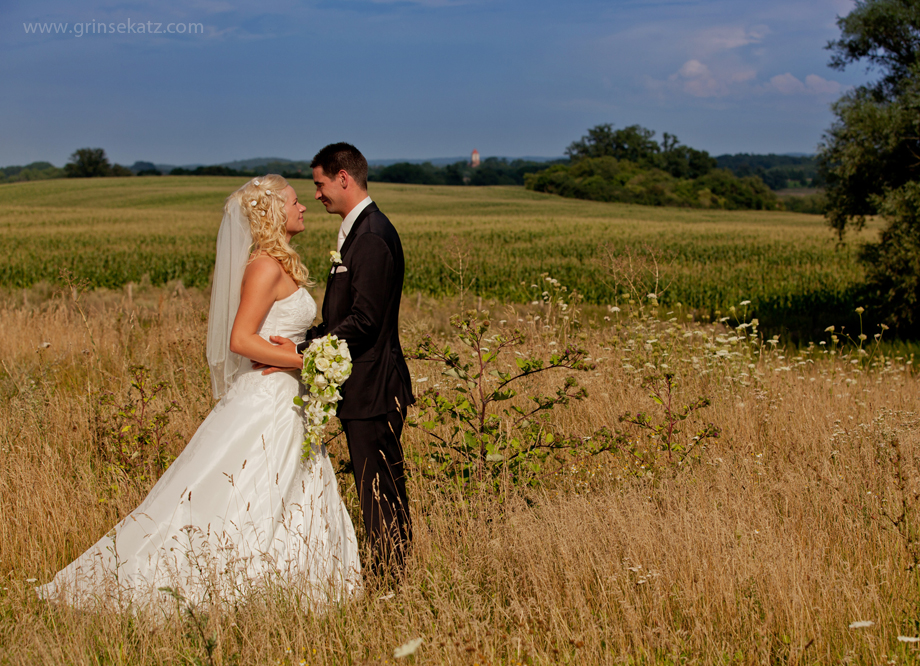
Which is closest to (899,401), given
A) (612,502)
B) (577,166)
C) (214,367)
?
(612,502)

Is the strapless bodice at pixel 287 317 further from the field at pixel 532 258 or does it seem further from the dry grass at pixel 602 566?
the field at pixel 532 258

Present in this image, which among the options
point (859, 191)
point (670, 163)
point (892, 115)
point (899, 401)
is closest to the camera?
point (899, 401)

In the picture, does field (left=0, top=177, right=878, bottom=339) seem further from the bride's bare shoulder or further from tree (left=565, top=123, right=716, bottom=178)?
tree (left=565, top=123, right=716, bottom=178)

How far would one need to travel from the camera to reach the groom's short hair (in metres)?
3.43

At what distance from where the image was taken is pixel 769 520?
12.0 feet

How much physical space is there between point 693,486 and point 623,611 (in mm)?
1331

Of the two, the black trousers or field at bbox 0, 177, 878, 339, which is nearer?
the black trousers

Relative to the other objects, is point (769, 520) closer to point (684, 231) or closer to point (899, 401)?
point (899, 401)

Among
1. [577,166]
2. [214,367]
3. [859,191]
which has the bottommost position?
[214,367]

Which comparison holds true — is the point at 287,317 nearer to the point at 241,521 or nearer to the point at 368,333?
the point at 368,333

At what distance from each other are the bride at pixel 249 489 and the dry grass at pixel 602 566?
197 millimetres

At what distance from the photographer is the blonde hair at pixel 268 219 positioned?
3.50 m

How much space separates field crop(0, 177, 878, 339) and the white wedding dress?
2.07 m

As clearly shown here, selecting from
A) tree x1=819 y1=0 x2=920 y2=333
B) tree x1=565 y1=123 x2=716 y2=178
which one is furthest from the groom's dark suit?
tree x1=565 y1=123 x2=716 y2=178
